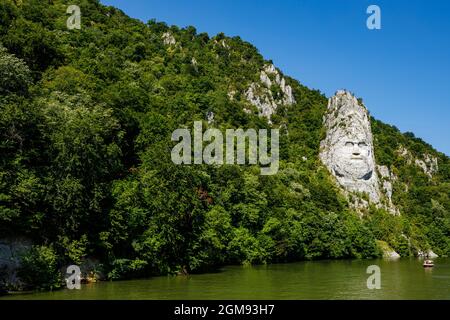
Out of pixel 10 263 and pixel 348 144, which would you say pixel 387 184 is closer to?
pixel 348 144

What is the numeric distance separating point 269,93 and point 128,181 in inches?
4524

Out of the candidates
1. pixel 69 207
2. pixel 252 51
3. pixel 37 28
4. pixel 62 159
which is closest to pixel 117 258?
pixel 69 207

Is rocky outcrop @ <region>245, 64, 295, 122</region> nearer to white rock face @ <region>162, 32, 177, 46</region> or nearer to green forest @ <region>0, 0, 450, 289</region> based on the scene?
green forest @ <region>0, 0, 450, 289</region>

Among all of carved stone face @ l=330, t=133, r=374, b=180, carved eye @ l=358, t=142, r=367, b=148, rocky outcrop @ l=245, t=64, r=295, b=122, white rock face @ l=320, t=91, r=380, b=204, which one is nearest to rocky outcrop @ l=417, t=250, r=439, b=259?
white rock face @ l=320, t=91, r=380, b=204

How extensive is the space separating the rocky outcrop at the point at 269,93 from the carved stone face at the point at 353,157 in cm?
2320

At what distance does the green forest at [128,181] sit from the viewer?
34.7 meters

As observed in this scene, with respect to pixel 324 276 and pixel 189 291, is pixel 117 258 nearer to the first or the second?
pixel 189 291

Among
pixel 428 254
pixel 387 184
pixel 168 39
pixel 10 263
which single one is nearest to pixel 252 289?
pixel 10 263

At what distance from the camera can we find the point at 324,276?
48.3 m

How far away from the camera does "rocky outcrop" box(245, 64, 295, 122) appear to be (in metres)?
149

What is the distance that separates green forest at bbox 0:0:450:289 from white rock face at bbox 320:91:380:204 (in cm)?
497

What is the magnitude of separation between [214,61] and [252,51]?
20.7 m

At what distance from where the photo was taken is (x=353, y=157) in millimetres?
135125

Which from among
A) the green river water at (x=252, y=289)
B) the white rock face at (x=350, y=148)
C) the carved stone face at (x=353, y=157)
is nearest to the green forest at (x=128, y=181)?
the green river water at (x=252, y=289)
